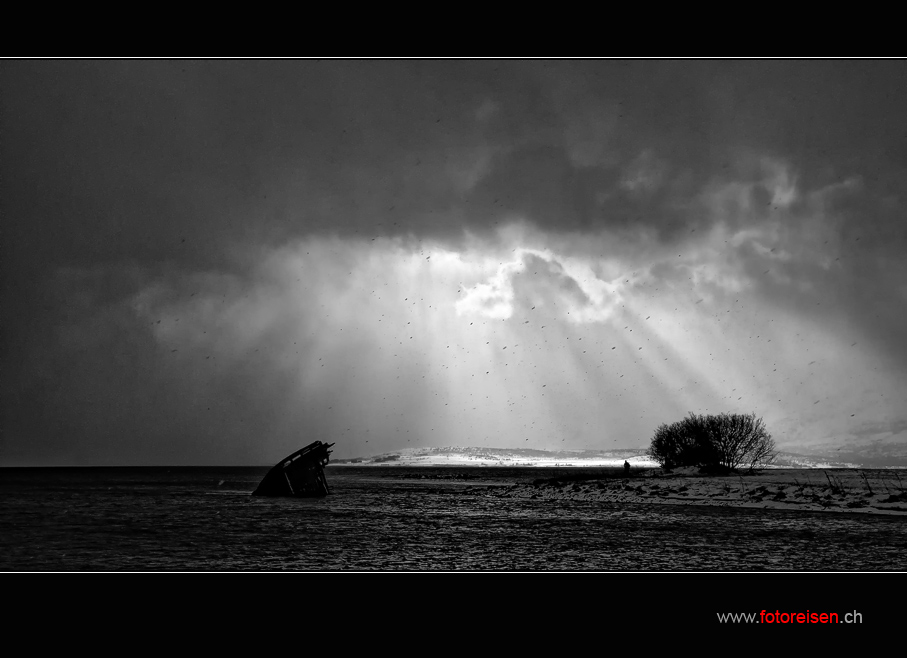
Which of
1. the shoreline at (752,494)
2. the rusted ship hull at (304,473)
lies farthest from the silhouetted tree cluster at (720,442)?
the rusted ship hull at (304,473)

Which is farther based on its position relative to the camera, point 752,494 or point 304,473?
point 304,473

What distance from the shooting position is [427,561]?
26.5 m

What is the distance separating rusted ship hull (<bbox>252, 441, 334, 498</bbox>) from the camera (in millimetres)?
67062

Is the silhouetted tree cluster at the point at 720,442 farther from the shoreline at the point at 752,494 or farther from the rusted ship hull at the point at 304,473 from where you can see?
the rusted ship hull at the point at 304,473

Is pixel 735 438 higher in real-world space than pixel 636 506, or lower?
higher

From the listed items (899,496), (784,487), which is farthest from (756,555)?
(784,487)

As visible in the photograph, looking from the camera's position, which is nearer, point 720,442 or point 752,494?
point 752,494

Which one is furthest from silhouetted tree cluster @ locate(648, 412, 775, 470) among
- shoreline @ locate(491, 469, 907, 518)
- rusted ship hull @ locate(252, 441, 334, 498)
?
rusted ship hull @ locate(252, 441, 334, 498)

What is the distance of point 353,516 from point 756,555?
28.8 m

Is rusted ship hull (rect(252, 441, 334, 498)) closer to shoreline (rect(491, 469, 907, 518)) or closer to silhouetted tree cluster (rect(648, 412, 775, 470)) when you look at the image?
shoreline (rect(491, 469, 907, 518))

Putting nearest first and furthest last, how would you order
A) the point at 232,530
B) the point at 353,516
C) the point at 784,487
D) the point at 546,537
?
the point at 546,537, the point at 232,530, the point at 353,516, the point at 784,487

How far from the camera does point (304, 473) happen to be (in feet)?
223

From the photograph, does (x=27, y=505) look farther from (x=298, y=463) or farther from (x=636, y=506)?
(x=636, y=506)

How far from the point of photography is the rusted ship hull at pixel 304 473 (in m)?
67.1
